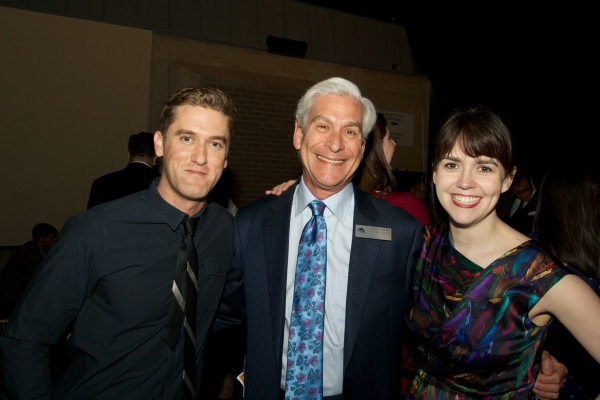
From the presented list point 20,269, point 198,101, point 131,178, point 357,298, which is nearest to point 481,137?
point 357,298

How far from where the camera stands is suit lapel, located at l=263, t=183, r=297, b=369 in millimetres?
1847

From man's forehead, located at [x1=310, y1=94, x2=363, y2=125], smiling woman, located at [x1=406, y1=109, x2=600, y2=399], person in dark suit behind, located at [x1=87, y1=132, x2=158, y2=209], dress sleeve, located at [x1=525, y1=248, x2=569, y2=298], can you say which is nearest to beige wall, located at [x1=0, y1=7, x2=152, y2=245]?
person in dark suit behind, located at [x1=87, y1=132, x2=158, y2=209]

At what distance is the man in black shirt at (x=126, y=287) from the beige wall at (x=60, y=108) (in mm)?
4537

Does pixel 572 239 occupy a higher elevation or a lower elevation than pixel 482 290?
higher

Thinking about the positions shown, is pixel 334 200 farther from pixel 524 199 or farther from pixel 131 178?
pixel 524 199

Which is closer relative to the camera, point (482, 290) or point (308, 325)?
point (482, 290)

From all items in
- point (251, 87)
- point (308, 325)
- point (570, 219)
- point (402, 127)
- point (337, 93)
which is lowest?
point (308, 325)

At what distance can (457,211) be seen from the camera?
1.74 metres

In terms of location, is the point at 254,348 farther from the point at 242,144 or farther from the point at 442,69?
the point at 442,69

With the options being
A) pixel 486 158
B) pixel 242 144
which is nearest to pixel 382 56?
pixel 242 144

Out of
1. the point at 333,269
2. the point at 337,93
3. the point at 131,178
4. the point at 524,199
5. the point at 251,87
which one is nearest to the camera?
the point at 333,269

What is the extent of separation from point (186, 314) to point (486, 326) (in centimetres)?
116

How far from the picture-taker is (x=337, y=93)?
6.66 ft

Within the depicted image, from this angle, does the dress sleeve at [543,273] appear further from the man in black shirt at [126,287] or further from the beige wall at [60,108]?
the beige wall at [60,108]
